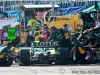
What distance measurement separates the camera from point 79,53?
25406 mm

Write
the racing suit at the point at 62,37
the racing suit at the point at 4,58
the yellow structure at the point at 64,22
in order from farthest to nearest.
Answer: the yellow structure at the point at 64,22 → the racing suit at the point at 62,37 → the racing suit at the point at 4,58

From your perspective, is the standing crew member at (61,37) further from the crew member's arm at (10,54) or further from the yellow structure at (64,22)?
the yellow structure at (64,22)

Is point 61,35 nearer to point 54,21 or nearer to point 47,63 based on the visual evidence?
point 47,63

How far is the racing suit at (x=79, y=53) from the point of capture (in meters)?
25.3

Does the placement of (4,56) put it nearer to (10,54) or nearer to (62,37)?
(10,54)

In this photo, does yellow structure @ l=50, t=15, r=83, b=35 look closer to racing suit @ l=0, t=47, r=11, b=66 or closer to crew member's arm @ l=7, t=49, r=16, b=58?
crew member's arm @ l=7, t=49, r=16, b=58

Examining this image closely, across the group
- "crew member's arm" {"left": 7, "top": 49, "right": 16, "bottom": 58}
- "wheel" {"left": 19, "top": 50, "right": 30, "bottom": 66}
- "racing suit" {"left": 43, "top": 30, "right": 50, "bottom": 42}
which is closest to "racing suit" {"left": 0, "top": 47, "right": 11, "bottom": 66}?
"crew member's arm" {"left": 7, "top": 49, "right": 16, "bottom": 58}

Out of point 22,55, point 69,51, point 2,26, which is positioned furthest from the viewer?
point 2,26

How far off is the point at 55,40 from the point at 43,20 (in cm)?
1173

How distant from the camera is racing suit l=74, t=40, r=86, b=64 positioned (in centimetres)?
2527

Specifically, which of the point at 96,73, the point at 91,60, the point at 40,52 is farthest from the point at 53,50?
the point at 96,73

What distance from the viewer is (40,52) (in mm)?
24094

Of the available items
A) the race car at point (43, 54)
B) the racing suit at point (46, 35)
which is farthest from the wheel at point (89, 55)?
the racing suit at point (46, 35)

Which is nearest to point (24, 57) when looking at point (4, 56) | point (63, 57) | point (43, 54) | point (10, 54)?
point (43, 54)
